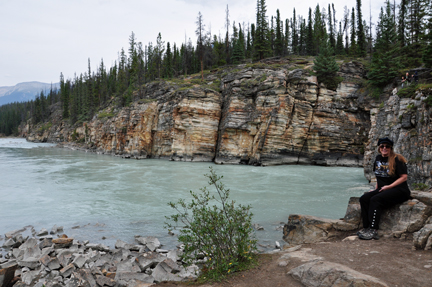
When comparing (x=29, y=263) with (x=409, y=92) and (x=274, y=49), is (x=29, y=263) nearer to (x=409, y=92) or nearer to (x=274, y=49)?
(x=409, y=92)

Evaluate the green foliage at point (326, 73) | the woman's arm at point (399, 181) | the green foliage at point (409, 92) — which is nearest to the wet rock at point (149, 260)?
the woman's arm at point (399, 181)

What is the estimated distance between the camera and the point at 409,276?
3211 millimetres

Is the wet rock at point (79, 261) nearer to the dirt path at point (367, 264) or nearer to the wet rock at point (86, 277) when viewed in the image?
the wet rock at point (86, 277)

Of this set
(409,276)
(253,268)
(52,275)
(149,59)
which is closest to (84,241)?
(52,275)

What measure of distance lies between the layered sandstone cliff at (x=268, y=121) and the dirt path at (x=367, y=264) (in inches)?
898

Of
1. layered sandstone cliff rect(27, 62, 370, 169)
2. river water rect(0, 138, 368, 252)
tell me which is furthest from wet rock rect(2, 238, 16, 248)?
layered sandstone cliff rect(27, 62, 370, 169)

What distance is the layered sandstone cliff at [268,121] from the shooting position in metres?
26.7

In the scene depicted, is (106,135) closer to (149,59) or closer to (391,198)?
(149,59)

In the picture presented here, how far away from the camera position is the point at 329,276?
3.37 meters

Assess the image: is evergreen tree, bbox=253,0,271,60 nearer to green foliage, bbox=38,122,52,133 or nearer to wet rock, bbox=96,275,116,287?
wet rock, bbox=96,275,116,287

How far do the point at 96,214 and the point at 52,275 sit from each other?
531 cm

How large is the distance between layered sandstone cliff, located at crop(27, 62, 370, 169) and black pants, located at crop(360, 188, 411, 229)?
21.9 m

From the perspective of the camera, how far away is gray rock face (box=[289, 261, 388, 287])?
119 inches

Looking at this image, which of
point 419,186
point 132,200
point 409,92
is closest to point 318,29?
point 409,92
